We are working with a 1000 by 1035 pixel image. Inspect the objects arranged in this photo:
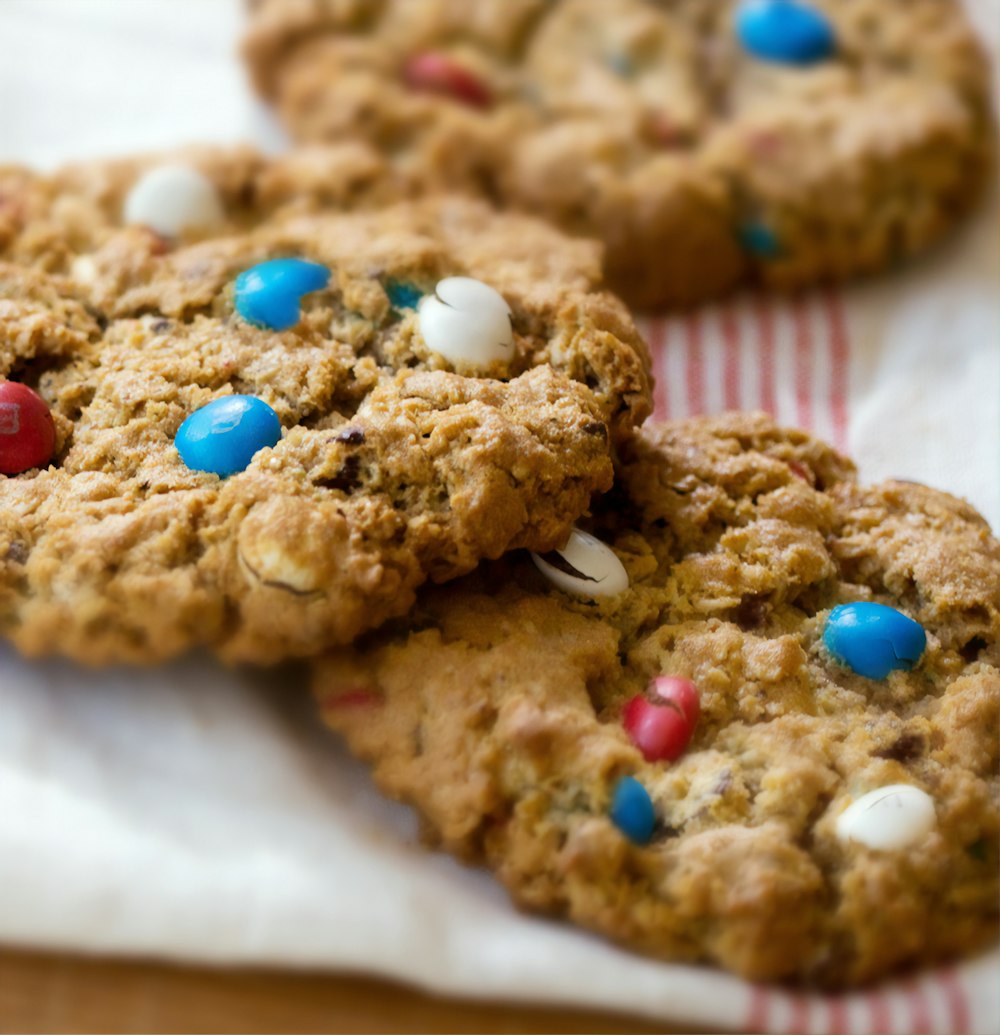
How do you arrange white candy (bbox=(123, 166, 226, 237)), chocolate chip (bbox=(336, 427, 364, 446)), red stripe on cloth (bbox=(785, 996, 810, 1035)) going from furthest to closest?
white candy (bbox=(123, 166, 226, 237)) < chocolate chip (bbox=(336, 427, 364, 446)) < red stripe on cloth (bbox=(785, 996, 810, 1035))

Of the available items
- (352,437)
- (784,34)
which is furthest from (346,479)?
(784,34)

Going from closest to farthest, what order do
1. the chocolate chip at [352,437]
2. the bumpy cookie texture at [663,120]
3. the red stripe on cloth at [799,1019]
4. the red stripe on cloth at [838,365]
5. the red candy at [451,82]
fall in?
the red stripe on cloth at [799,1019] < the chocolate chip at [352,437] < the red stripe on cloth at [838,365] < the bumpy cookie texture at [663,120] < the red candy at [451,82]

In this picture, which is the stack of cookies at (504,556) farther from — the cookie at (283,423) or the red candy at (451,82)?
the red candy at (451,82)

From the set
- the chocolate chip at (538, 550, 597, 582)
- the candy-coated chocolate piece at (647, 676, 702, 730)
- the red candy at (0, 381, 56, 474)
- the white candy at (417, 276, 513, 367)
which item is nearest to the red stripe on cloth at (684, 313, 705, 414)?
the white candy at (417, 276, 513, 367)

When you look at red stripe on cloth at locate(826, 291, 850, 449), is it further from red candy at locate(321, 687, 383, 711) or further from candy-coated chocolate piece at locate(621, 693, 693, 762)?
red candy at locate(321, 687, 383, 711)

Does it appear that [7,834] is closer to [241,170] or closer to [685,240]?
[241,170]

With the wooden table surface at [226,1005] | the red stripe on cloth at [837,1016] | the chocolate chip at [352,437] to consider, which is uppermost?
the chocolate chip at [352,437]

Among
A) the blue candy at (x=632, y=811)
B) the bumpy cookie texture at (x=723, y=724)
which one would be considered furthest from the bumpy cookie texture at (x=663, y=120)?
the blue candy at (x=632, y=811)

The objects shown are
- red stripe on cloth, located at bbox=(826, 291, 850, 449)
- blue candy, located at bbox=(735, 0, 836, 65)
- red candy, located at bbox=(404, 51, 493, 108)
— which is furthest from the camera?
blue candy, located at bbox=(735, 0, 836, 65)
